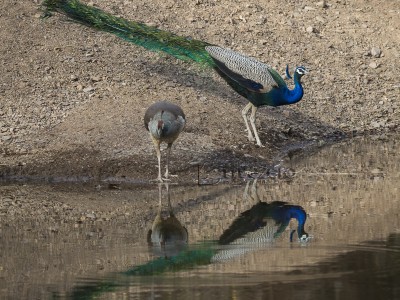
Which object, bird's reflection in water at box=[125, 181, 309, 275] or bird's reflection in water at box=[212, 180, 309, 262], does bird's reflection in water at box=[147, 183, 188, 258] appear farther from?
bird's reflection in water at box=[212, 180, 309, 262]

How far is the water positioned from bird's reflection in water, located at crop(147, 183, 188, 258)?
2.4 inches

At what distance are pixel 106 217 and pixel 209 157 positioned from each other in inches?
123

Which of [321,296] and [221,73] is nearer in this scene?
[321,296]

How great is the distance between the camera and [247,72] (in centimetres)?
1584

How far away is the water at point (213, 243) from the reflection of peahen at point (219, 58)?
1.20m

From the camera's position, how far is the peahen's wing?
1573 centimetres

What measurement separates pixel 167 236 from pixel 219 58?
220 inches

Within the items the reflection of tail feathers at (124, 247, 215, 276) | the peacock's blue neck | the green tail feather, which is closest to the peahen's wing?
the green tail feather

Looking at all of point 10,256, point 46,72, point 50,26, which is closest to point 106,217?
point 10,256

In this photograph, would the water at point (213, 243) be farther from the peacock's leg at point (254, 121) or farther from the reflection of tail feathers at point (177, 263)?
the peacock's leg at point (254, 121)

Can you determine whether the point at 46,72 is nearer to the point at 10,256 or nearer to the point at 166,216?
the point at 166,216

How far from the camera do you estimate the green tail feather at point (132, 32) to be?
1622 cm

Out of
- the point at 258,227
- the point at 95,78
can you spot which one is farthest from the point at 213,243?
the point at 95,78

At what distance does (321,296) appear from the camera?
848 centimetres
